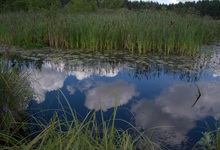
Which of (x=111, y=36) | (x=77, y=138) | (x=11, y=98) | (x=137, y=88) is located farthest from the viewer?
(x=111, y=36)

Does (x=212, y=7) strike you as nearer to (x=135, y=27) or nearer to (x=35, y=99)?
(x=135, y=27)

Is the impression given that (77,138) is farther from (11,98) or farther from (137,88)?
(137,88)

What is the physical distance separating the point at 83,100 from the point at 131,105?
76 cm

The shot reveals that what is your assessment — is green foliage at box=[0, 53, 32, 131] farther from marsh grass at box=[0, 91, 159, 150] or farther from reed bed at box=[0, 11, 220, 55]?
reed bed at box=[0, 11, 220, 55]

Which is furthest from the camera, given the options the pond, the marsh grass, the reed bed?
the reed bed

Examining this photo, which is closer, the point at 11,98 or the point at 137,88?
the point at 11,98

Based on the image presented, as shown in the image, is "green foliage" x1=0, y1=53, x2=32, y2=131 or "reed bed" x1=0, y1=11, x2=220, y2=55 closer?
"green foliage" x1=0, y1=53, x2=32, y2=131

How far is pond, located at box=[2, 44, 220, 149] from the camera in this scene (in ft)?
10.8

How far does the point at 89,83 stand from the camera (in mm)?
4703

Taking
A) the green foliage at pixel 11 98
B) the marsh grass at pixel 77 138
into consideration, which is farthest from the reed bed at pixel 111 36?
the marsh grass at pixel 77 138

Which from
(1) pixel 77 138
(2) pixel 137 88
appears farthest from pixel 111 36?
(1) pixel 77 138

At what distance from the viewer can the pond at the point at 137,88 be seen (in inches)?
129

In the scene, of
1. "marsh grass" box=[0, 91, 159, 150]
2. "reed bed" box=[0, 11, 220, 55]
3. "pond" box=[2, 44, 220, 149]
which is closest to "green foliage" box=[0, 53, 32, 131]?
"pond" box=[2, 44, 220, 149]

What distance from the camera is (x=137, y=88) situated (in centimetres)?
452
